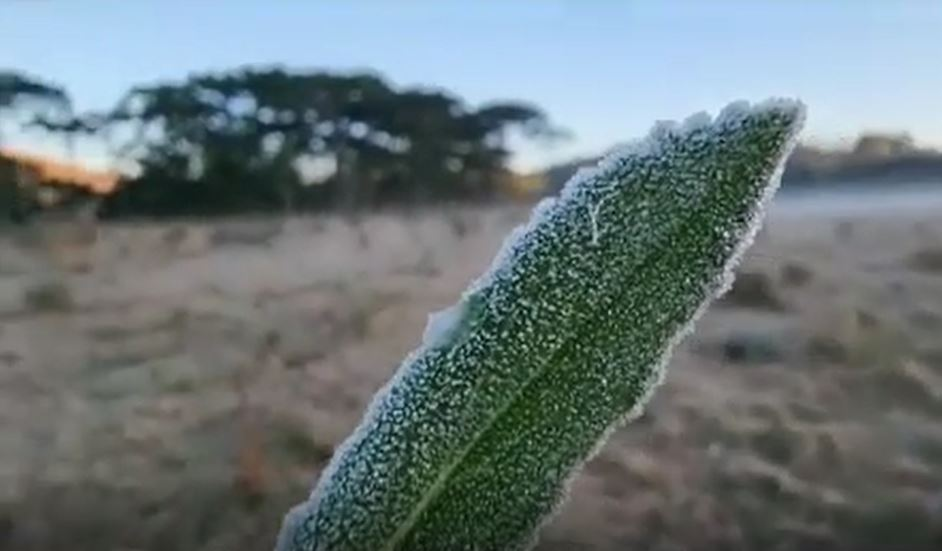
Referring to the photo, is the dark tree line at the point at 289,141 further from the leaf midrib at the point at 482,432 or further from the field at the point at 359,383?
the leaf midrib at the point at 482,432

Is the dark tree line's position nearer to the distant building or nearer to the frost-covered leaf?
the distant building

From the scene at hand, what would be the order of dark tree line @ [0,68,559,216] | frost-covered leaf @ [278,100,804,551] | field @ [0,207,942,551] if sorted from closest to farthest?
frost-covered leaf @ [278,100,804,551]
field @ [0,207,942,551]
dark tree line @ [0,68,559,216]

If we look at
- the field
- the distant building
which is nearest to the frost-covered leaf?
the field

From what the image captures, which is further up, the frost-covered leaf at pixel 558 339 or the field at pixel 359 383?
the frost-covered leaf at pixel 558 339

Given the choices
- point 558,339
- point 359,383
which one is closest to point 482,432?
point 558,339

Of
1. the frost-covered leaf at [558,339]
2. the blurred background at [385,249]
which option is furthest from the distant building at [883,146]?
the frost-covered leaf at [558,339]

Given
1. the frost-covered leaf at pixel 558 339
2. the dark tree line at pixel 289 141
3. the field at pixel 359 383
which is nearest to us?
the frost-covered leaf at pixel 558 339

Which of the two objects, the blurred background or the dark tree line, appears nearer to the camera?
the blurred background

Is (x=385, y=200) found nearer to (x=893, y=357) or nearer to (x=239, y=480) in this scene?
(x=239, y=480)
